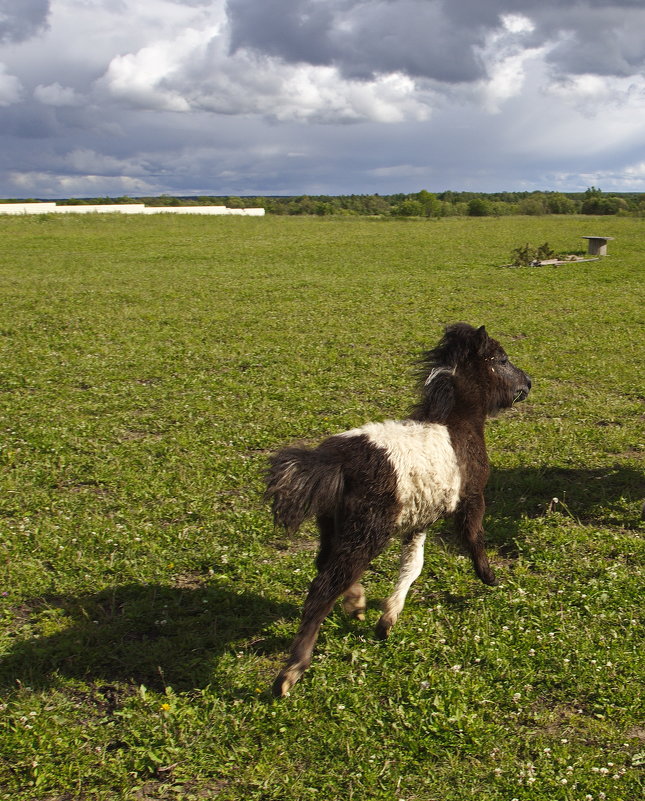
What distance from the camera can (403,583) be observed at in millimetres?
4781

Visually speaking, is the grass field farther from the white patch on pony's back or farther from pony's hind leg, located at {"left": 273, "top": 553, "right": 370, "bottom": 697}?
the white patch on pony's back

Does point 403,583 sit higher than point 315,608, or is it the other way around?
point 315,608

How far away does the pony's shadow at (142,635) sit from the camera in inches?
172

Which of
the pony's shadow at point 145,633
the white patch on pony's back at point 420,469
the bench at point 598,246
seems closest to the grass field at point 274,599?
the pony's shadow at point 145,633

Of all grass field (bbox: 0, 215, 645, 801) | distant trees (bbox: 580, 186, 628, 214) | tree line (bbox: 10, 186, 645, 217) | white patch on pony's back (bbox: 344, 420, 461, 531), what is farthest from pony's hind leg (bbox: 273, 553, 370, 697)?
distant trees (bbox: 580, 186, 628, 214)

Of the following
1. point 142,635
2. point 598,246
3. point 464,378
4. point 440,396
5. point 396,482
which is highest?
point 598,246

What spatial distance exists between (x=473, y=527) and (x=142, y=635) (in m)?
2.44

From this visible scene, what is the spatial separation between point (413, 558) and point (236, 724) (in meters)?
1.64

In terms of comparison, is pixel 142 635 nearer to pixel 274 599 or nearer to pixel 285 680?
pixel 274 599

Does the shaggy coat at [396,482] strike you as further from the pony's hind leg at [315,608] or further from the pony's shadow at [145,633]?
the pony's shadow at [145,633]

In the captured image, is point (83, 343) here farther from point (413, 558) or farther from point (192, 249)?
point (192, 249)

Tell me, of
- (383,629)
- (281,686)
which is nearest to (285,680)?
(281,686)

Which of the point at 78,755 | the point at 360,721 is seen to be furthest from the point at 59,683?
the point at 360,721

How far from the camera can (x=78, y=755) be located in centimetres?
372
